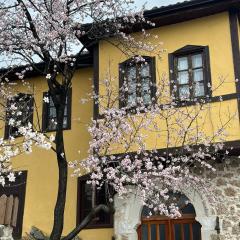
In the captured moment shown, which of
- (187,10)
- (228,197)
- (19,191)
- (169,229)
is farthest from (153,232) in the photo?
(187,10)

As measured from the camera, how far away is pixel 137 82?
12148 mm

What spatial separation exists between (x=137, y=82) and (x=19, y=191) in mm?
5052

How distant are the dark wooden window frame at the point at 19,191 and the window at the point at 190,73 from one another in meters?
5.45

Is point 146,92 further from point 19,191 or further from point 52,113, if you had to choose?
point 19,191

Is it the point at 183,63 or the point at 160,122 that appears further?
the point at 183,63

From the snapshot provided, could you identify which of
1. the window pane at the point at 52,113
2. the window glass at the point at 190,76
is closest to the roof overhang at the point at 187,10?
the window glass at the point at 190,76

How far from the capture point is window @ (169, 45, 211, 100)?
37.2ft

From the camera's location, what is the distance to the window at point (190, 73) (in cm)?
1133

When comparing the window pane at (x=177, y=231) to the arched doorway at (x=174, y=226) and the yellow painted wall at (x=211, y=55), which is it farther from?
the yellow painted wall at (x=211, y=55)

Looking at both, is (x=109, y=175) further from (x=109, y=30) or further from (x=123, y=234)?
(x=109, y=30)

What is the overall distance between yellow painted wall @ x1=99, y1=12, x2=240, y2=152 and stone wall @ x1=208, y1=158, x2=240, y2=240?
0.87m

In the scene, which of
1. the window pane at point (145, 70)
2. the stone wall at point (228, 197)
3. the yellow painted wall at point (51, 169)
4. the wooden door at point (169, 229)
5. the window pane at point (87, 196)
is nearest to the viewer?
the stone wall at point (228, 197)

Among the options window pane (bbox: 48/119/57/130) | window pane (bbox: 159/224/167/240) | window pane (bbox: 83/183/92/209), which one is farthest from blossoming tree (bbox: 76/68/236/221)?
window pane (bbox: 48/119/57/130)

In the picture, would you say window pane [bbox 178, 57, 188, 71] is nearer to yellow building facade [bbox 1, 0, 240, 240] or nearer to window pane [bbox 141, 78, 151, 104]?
yellow building facade [bbox 1, 0, 240, 240]
